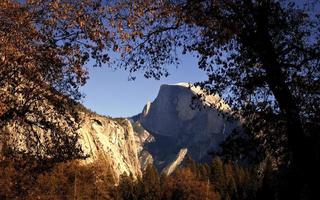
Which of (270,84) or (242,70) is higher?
(242,70)

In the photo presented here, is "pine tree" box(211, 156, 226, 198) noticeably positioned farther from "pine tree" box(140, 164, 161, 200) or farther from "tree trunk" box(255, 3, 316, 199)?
"tree trunk" box(255, 3, 316, 199)

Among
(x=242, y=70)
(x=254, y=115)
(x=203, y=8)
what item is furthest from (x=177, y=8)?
(x=254, y=115)

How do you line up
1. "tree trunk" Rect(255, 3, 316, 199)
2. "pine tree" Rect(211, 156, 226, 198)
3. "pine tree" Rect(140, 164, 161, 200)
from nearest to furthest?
"tree trunk" Rect(255, 3, 316, 199) → "pine tree" Rect(140, 164, 161, 200) → "pine tree" Rect(211, 156, 226, 198)

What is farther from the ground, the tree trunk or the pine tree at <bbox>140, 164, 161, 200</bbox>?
the pine tree at <bbox>140, 164, 161, 200</bbox>

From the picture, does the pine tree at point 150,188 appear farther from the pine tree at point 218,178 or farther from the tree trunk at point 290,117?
the tree trunk at point 290,117

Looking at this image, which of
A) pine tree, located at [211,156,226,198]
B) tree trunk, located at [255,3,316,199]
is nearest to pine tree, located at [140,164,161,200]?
pine tree, located at [211,156,226,198]

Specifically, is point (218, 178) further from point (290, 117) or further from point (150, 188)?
point (290, 117)

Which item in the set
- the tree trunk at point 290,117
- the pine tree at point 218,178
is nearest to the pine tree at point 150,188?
the pine tree at point 218,178

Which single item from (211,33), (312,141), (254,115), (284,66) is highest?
(211,33)

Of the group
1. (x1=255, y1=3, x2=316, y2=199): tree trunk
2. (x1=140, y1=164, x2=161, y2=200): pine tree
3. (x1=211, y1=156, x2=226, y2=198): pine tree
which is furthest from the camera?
(x1=211, y1=156, x2=226, y2=198): pine tree

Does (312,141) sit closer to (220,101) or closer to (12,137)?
(220,101)

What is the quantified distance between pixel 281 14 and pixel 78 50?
259 inches

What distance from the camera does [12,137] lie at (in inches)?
714

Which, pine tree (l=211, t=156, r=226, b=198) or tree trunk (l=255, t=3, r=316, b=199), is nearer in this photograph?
tree trunk (l=255, t=3, r=316, b=199)
